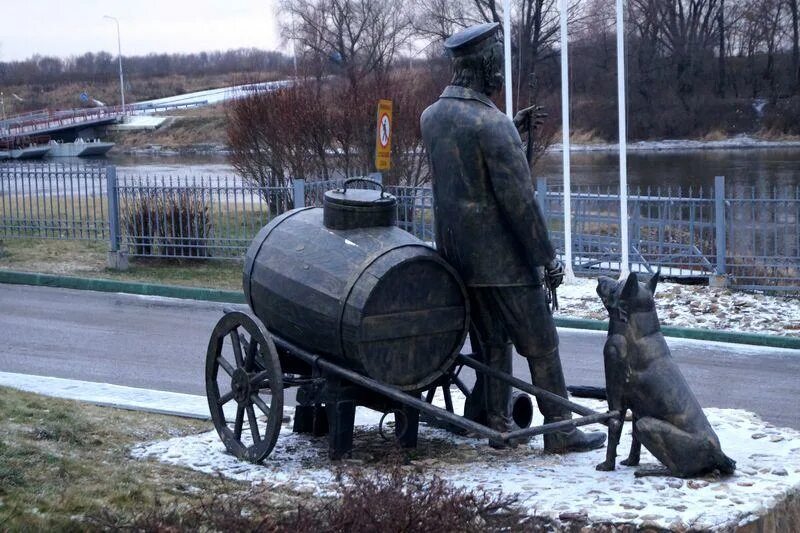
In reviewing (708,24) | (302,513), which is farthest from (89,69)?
(302,513)

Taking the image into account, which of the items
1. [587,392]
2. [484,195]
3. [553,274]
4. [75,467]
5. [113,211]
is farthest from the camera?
[113,211]

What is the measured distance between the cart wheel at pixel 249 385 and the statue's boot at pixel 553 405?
5.04ft

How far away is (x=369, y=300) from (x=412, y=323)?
34 cm

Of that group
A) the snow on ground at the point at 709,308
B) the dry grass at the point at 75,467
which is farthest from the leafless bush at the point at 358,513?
the snow on ground at the point at 709,308

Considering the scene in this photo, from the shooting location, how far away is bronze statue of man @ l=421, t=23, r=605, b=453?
244 inches

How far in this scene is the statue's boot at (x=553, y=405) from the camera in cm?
654

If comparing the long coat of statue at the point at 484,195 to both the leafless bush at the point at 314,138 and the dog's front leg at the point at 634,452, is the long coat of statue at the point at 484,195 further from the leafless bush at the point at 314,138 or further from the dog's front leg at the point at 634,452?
the leafless bush at the point at 314,138

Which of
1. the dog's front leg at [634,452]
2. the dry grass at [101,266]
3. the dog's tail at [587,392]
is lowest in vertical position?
the dog's front leg at [634,452]

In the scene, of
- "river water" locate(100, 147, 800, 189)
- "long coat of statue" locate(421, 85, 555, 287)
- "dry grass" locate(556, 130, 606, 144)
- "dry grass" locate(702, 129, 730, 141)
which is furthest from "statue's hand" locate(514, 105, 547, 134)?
"dry grass" locate(702, 129, 730, 141)

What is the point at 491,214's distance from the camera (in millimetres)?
6281

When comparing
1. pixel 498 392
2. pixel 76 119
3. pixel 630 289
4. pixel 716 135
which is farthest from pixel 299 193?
pixel 76 119

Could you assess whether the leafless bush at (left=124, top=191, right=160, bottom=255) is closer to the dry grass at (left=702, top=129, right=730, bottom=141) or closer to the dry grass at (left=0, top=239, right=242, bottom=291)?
the dry grass at (left=0, top=239, right=242, bottom=291)

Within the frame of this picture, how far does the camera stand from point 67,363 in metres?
10.3

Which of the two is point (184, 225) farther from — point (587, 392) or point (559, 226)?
point (587, 392)
